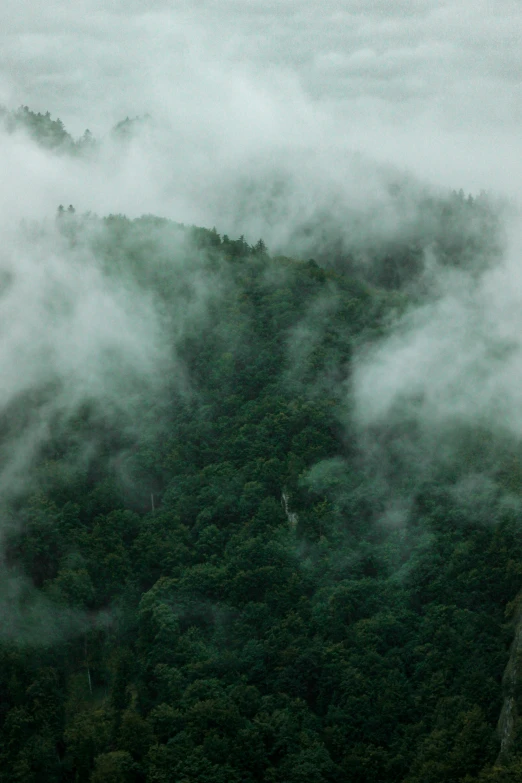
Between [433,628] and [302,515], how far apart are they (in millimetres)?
10283

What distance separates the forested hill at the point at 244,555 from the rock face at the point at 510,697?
1.64 feet

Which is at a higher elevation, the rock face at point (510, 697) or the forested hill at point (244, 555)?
the forested hill at point (244, 555)

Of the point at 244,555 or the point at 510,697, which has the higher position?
the point at 244,555

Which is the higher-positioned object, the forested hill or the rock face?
the forested hill

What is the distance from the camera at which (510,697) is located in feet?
145

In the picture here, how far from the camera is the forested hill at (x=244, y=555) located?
1822 inches

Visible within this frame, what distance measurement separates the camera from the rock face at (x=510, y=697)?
1658 inches

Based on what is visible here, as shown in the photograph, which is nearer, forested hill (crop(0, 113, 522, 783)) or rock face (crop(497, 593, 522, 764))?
rock face (crop(497, 593, 522, 764))

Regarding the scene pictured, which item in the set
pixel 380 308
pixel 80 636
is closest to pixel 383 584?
pixel 80 636

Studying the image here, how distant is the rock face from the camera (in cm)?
4212

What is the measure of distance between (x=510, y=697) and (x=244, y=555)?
1629cm

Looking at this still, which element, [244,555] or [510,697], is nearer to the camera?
[510,697]

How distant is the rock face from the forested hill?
50 cm

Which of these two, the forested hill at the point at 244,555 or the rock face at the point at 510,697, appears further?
the forested hill at the point at 244,555
